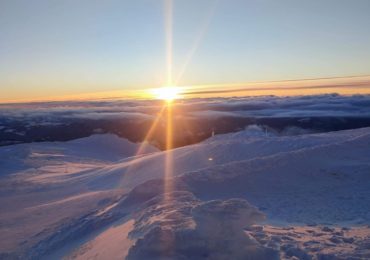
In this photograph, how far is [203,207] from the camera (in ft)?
19.3

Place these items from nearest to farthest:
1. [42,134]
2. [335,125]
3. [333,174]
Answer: [333,174], [335,125], [42,134]

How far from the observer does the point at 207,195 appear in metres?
8.55

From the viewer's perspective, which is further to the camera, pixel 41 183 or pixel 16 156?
pixel 16 156

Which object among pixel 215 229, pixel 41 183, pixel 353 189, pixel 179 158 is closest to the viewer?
pixel 215 229

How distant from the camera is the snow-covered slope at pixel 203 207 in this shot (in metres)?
5.19

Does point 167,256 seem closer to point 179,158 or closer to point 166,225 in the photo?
point 166,225

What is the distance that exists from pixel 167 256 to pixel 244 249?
3.04 feet

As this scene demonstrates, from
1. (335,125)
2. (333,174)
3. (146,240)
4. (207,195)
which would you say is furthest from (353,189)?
(335,125)

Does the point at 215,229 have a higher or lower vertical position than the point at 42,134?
higher

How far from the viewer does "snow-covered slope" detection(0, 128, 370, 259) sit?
5.19m

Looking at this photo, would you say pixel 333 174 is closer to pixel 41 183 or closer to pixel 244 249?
pixel 244 249

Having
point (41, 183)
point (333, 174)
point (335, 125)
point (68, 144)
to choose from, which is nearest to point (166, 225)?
point (333, 174)

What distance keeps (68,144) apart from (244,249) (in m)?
32.5

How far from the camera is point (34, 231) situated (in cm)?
905
